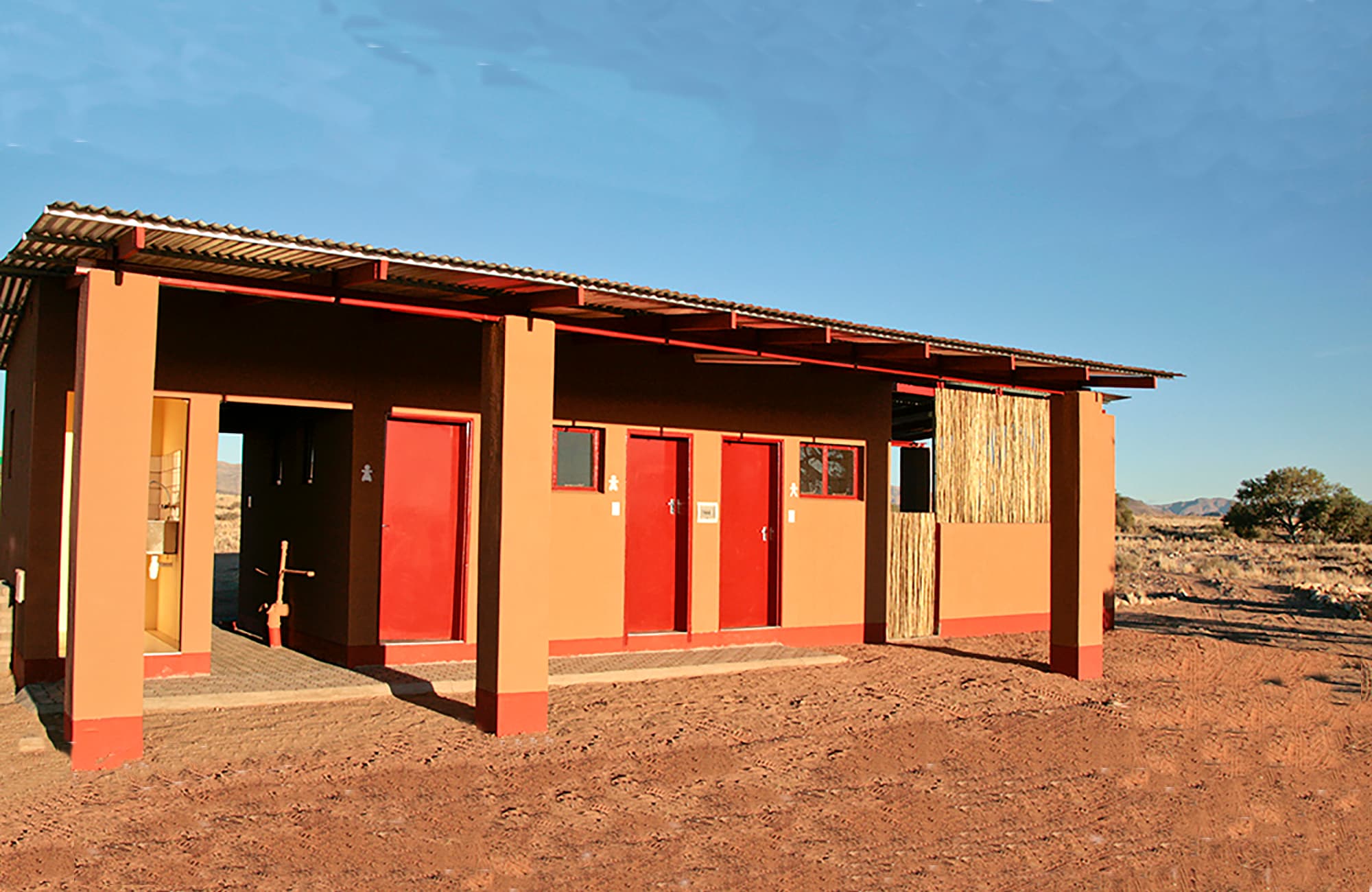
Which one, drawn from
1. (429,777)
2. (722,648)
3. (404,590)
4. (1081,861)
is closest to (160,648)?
(404,590)

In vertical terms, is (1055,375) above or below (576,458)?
above

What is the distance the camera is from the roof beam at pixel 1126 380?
11.8 meters

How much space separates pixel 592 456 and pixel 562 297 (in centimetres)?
344

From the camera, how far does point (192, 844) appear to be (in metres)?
5.31

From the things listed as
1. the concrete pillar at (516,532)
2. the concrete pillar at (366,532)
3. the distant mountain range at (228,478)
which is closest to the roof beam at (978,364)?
the concrete pillar at (516,532)

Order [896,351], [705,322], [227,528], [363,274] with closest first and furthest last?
[363,274]
[705,322]
[896,351]
[227,528]

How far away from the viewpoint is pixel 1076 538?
1126cm

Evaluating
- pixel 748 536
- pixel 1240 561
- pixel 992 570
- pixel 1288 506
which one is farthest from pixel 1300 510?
pixel 748 536

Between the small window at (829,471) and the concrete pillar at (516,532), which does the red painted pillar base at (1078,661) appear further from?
the concrete pillar at (516,532)

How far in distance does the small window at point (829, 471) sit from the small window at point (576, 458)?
263 centimetres

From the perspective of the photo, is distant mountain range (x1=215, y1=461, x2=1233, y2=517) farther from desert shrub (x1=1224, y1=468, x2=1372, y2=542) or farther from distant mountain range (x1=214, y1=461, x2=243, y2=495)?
desert shrub (x1=1224, y1=468, x2=1372, y2=542)

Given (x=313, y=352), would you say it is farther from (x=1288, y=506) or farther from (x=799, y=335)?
(x=1288, y=506)

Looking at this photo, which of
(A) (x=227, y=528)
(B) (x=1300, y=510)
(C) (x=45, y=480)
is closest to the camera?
(C) (x=45, y=480)

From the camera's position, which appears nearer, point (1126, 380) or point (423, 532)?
point (423, 532)
